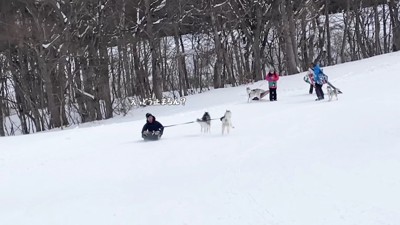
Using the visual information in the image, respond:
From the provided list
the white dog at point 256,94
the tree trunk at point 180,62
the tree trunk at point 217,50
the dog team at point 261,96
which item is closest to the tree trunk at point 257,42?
the tree trunk at point 217,50

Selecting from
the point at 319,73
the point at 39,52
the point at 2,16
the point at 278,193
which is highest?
the point at 2,16

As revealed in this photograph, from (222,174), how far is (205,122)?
5.10m

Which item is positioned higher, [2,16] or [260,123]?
[2,16]

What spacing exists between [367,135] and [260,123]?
175 inches

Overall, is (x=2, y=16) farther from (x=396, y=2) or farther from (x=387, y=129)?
(x=396, y=2)

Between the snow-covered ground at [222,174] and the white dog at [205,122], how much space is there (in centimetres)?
26

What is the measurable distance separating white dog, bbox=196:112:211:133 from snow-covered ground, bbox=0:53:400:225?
26 centimetres

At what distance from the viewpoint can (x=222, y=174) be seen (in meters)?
9.28

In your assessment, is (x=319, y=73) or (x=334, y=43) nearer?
(x=319, y=73)

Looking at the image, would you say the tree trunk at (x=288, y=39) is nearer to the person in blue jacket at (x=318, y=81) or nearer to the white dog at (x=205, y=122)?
the person in blue jacket at (x=318, y=81)

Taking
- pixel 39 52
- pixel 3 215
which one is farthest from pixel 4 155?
pixel 39 52

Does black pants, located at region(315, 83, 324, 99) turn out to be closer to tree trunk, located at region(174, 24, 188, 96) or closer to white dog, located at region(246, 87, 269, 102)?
white dog, located at region(246, 87, 269, 102)

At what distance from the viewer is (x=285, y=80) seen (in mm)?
31234

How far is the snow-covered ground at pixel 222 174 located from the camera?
7.06 m
